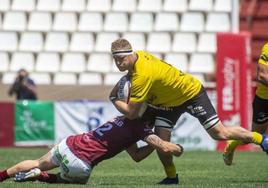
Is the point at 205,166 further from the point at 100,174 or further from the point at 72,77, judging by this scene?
the point at 72,77

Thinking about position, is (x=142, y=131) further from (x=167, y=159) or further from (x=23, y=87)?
(x=23, y=87)

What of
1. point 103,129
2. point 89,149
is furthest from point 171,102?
point 89,149

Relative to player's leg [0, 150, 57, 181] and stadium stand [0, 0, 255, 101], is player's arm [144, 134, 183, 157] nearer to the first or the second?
player's leg [0, 150, 57, 181]

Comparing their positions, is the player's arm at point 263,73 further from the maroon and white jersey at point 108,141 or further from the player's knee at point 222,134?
the maroon and white jersey at point 108,141

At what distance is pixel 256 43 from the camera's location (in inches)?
992

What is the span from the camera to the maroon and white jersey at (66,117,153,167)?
10.1 m

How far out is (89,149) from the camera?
1006cm

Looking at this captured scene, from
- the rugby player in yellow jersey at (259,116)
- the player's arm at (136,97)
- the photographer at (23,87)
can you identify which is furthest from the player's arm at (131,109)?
the photographer at (23,87)

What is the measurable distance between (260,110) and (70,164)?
3169mm

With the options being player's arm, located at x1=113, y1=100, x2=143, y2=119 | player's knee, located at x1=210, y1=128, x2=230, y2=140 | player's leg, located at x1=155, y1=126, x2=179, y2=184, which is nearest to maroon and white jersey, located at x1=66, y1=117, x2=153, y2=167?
player's arm, located at x1=113, y1=100, x2=143, y2=119

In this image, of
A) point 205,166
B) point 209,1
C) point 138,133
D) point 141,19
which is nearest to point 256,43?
point 209,1

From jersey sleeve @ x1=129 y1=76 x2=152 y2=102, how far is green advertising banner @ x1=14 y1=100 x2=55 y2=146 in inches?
466

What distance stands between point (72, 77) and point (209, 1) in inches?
176

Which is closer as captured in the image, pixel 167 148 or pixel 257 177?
pixel 167 148
